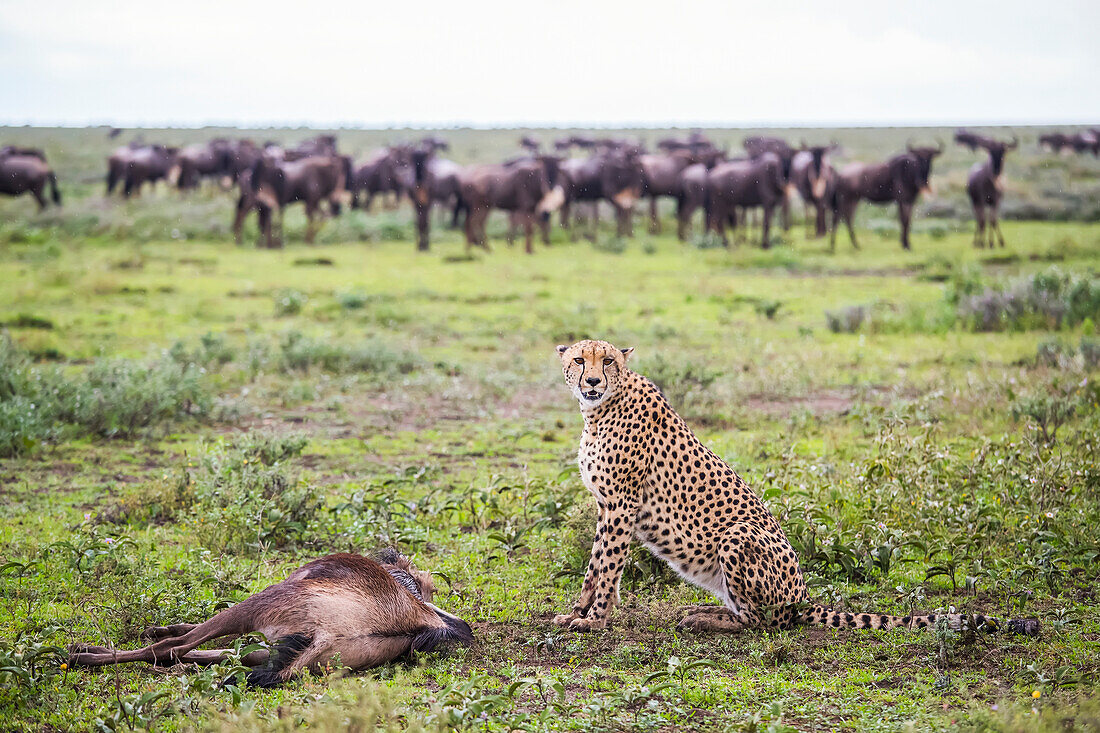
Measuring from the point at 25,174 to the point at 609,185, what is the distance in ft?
52.7

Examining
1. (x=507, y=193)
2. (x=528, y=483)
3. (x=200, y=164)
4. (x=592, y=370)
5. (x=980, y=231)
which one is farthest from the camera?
(x=200, y=164)

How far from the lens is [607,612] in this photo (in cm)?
533

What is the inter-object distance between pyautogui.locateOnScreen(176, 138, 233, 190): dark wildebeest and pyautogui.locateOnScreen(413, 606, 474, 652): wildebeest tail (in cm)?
3285

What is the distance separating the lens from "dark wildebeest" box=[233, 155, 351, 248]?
84.6 feet

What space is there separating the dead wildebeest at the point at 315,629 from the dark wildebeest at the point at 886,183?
21.8 meters

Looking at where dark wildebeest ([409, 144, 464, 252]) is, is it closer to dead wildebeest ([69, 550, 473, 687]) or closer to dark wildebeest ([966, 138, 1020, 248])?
dark wildebeest ([966, 138, 1020, 248])

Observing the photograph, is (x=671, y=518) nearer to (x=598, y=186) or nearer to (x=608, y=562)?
(x=608, y=562)

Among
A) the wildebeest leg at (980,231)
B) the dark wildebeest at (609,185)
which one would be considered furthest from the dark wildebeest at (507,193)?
the wildebeest leg at (980,231)

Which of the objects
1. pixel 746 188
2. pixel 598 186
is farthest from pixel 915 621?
pixel 598 186

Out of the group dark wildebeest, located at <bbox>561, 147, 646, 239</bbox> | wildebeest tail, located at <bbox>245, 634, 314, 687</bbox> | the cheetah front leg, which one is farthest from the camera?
dark wildebeest, located at <bbox>561, 147, 646, 239</bbox>

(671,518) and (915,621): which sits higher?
(671,518)

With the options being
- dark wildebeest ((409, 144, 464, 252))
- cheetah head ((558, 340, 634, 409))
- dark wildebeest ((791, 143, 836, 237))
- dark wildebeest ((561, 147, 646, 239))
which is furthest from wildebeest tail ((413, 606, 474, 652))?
dark wildebeest ((561, 147, 646, 239))

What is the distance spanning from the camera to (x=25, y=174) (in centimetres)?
2858

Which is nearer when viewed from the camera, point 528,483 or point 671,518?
point 671,518
